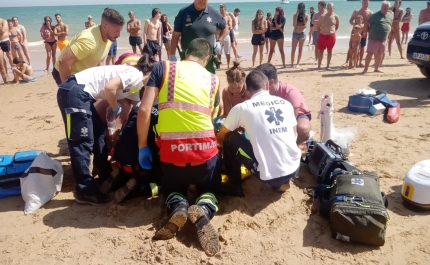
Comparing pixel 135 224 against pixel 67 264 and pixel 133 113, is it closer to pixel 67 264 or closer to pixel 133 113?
pixel 67 264

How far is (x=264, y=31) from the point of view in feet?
34.6

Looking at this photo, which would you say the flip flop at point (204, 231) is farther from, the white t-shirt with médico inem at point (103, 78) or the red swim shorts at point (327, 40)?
the red swim shorts at point (327, 40)

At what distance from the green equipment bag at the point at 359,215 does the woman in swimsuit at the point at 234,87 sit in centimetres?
153

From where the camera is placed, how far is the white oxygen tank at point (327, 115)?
4.37 meters

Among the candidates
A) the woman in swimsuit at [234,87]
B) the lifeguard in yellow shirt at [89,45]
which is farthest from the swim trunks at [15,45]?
the woman in swimsuit at [234,87]

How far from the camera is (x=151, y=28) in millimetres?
10492

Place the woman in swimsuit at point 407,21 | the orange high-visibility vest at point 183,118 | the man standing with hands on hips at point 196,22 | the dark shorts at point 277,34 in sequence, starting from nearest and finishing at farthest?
the orange high-visibility vest at point 183,118 < the man standing with hands on hips at point 196,22 < the dark shorts at point 277,34 < the woman in swimsuit at point 407,21

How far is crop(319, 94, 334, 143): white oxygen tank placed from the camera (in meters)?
4.37

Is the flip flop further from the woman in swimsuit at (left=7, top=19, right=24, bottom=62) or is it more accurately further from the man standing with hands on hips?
the woman in swimsuit at (left=7, top=19, right=24, bottom=62)

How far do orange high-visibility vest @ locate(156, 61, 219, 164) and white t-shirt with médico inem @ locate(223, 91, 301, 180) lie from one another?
35 centimetres

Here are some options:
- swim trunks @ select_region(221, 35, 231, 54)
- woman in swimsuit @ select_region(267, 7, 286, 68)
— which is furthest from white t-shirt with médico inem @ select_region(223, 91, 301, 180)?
swim trunks @ select_region(221, 35, 231, 54)

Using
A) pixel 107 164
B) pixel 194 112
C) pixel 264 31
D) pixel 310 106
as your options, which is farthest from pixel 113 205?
pixel 264 31

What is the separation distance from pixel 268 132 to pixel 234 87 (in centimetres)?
93

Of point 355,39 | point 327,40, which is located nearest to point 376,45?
point 355,39
